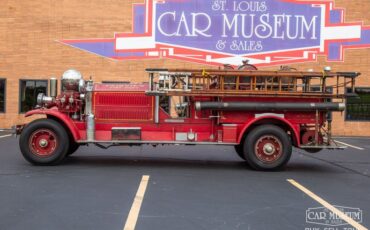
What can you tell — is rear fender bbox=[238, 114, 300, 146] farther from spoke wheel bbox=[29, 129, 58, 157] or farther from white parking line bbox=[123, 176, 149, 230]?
spoke wheel bbox=[29, 129, 58, 157]

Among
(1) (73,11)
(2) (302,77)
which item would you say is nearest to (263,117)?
(2) (302,77)

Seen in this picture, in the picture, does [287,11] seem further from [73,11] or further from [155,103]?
[155,103]

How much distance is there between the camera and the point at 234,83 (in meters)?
9.85

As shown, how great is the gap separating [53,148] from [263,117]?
14.6 ft

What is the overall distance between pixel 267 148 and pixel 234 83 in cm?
152

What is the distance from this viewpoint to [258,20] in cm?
2000

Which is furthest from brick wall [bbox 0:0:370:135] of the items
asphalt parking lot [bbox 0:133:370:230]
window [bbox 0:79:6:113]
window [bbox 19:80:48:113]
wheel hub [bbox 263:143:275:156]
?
wheel hub [bbox 263:143:275:156]

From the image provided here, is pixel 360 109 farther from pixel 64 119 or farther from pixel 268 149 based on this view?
pixel 64 119

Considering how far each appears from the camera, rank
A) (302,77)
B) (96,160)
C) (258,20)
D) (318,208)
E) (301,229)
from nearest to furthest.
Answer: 1. (301,229)
2. (318,208)
3. (302,77)
4. (96,160)
5. (258,20)

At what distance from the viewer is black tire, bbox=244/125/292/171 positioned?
9.75m

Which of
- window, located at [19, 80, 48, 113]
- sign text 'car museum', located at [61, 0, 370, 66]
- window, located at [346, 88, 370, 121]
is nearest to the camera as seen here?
sign text 'car museum', located at [61, 0, 370, 66]

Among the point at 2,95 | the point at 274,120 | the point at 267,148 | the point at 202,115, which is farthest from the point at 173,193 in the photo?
the point at 2,95

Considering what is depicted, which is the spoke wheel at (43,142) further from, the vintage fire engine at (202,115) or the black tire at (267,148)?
the black tire at (267,148)

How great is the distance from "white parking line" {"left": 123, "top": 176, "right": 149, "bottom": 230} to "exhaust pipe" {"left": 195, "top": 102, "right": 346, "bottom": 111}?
2210 mm
